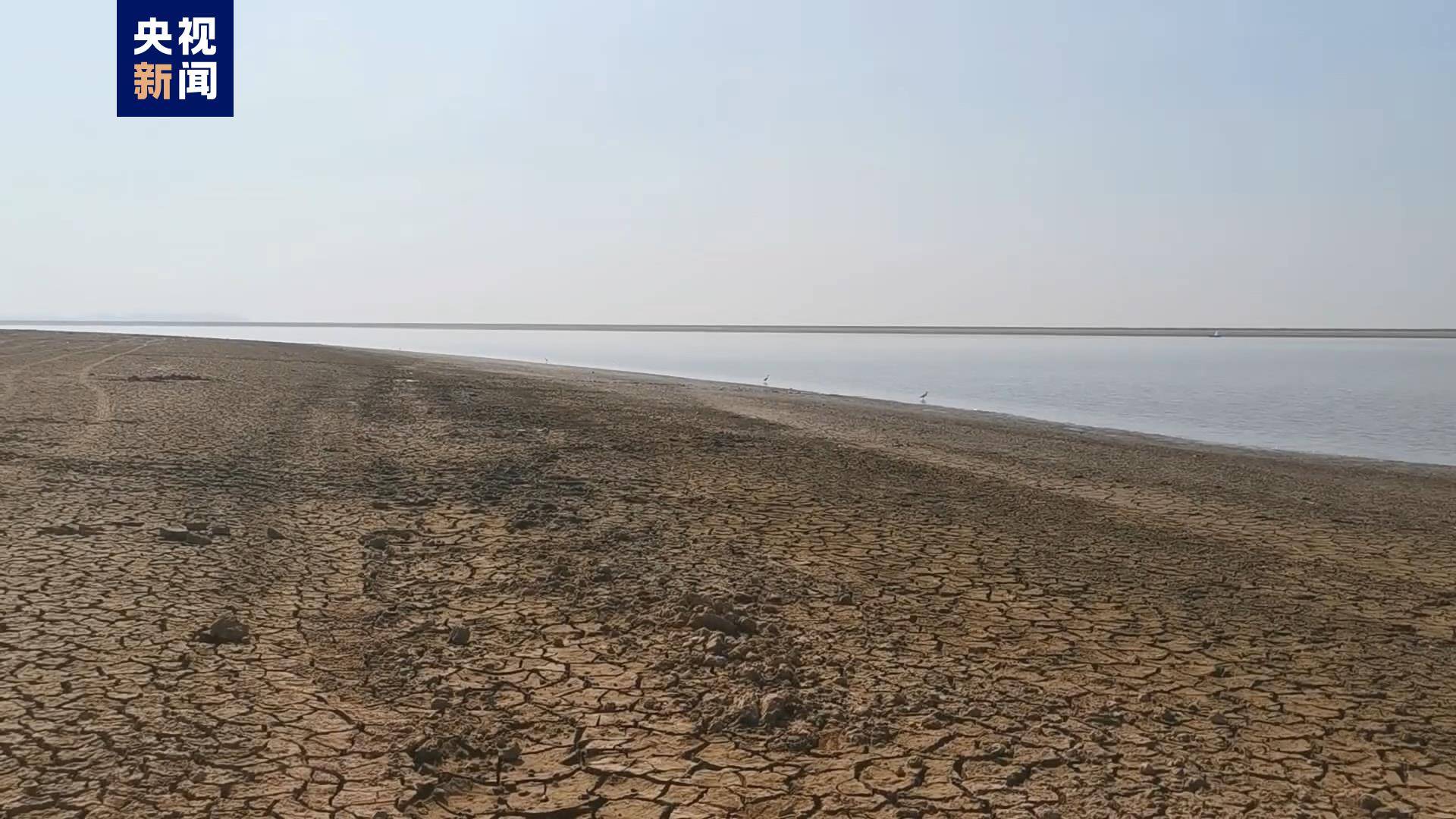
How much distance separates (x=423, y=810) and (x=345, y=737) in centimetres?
58

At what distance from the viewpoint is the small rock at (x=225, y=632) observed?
13.5 ft

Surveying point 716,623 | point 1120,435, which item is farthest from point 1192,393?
point 716,623

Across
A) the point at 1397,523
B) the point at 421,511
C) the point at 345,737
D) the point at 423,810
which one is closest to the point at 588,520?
the point at 421,511

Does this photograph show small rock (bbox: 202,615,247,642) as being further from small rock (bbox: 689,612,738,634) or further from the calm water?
the calm water

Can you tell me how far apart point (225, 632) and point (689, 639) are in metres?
1.95

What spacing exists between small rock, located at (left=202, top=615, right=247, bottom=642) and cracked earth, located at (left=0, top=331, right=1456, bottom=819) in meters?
0.02

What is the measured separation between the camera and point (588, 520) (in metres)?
6.70

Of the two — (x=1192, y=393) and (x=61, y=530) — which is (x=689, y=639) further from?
(x=1192, y=393)

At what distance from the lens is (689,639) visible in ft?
14.3

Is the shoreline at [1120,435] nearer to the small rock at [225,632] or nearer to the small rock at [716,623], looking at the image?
the small rock at [716,623]

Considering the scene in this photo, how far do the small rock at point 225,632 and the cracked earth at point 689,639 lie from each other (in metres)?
0.02

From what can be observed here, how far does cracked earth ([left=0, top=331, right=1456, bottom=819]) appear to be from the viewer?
3070mm

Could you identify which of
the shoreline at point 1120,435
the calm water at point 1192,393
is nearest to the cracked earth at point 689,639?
the shoreline at point 1120,435

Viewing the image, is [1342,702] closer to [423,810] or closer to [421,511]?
[423,810]
